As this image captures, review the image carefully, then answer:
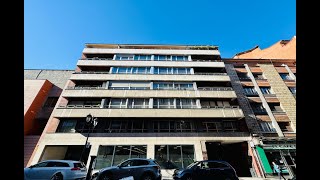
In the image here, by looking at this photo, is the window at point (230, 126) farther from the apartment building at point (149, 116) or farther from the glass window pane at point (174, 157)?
the glass window pane at point (174, 157)

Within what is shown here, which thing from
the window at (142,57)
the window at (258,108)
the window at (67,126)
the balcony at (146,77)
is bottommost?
the window at (67,126)

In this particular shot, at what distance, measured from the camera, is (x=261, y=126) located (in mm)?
20859

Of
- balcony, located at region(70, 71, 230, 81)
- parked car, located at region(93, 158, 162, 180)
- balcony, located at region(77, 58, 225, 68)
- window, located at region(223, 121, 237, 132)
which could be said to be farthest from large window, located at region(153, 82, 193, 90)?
parked car, located at region(93, 158, 162, 180)

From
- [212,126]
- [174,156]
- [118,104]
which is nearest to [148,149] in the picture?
[174,156]

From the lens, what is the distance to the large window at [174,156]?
17.7m

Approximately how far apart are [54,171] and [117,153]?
8.55 metres

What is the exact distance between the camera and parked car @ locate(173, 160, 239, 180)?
11500 millimetres

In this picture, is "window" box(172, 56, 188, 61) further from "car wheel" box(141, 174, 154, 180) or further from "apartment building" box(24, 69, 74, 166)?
"car wheel" box(141, 174, 154, 180)

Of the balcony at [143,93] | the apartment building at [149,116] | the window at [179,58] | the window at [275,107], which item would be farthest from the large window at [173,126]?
the window at [275,107]

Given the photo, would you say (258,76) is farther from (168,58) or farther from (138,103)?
(138,103)

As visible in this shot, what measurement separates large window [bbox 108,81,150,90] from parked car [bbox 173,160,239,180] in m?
13.5

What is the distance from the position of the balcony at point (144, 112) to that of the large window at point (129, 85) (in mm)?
3865
